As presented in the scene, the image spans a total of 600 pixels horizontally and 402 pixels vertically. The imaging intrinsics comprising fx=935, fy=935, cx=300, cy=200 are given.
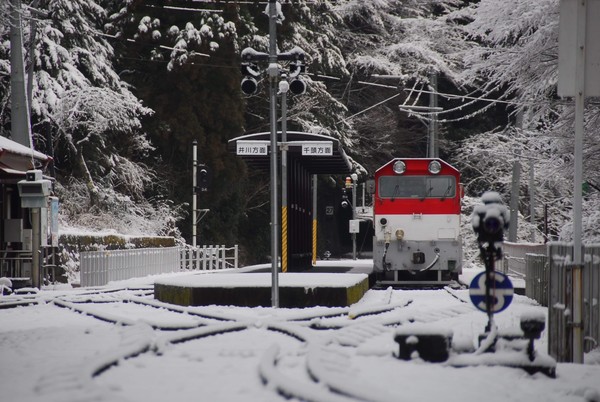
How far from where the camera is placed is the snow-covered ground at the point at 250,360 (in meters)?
7.32

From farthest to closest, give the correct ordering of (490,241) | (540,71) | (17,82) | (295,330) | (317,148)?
(17,82) < (317,148) < (540,71) < (295,330) < (490,241)

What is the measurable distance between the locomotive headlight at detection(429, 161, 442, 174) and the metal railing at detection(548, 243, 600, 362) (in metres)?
12.5

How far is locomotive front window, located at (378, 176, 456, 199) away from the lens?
73.9 feet

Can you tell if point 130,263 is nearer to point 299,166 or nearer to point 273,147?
point 299,166

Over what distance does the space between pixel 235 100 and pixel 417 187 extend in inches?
582

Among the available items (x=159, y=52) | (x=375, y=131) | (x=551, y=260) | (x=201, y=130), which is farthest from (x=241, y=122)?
(x=551, y=260)

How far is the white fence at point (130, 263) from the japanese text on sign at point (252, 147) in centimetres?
465

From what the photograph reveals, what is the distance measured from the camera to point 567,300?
8.98 m

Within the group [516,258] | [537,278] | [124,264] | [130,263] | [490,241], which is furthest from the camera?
[130,263]

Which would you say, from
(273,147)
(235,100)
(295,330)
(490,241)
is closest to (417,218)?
(273,147)

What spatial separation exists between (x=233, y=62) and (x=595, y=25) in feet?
90.0

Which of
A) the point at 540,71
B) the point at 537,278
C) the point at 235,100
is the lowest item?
the point at 537,278

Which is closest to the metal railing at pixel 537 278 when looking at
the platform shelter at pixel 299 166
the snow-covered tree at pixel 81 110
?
the platform shelter at pixel 299 166

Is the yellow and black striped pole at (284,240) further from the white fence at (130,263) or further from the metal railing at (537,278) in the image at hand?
the metal railing at (537,278)
